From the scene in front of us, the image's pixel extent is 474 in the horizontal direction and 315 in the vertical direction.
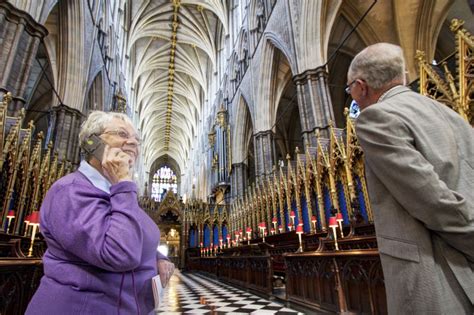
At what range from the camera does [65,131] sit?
10.5 meters

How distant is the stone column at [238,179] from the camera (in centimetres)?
1703

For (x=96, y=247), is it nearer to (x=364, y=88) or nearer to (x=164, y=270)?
(x=164, y=270)

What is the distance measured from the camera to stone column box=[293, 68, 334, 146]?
9086 millimetres

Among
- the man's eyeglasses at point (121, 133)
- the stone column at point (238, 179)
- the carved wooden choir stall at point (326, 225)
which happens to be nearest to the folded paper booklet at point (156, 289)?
the man's eyeglasses at point (121, 133)

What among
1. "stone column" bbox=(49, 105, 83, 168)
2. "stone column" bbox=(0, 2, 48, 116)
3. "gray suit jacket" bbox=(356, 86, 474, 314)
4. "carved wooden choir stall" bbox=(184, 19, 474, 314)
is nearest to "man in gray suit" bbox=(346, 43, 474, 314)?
"gray suit jacket" bbox=(356, 86, 474, 314)

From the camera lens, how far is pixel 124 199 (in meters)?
0.94

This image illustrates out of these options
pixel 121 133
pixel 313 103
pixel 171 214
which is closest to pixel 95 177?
pixel 121 133

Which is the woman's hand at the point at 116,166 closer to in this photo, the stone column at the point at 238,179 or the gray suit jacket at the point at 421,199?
the gray suit jacket at the point at 421,199

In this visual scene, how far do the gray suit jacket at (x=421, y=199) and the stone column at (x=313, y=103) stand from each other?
26.6 ft

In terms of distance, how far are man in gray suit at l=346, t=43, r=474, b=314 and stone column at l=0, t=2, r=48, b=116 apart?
26.3ft

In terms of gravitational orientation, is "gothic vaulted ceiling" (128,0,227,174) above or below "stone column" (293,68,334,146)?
above

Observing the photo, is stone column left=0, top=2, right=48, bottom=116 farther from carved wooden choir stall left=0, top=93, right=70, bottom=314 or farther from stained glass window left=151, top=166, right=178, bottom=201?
stained glass window left=151, top=166, right=178, bottom=201

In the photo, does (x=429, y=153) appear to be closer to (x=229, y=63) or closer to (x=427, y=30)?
(x=427, y=30)

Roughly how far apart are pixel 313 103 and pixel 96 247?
938 centimetres
